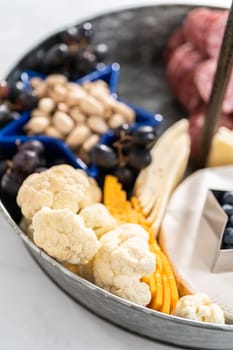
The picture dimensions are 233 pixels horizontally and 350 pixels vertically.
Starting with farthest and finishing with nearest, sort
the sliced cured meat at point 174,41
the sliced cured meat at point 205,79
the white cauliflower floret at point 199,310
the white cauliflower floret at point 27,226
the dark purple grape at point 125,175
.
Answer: the sliced cured meat at point 174,41 → the sliced cured meat at point 205,79 → the dark purple grape at point 125,175 → the white cauliflower floret at point 27,226 → the white cauliflower floret at point 199,310

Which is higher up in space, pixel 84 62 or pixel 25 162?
pixel 84 62

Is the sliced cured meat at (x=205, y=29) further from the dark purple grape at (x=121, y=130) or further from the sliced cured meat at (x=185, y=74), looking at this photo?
the dark purple grape at (x=121, y=130)

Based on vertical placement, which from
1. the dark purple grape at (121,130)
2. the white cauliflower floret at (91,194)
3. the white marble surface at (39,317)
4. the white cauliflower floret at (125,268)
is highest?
the dark purple grape at (121,130)

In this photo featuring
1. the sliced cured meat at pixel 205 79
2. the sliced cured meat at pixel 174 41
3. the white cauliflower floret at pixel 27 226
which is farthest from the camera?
the sliced cured meat at pixel 174 41

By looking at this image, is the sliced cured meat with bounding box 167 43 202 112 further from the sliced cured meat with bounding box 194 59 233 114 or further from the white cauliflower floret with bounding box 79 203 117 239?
the white cauliflower floret with bounding box 79 203 117 239

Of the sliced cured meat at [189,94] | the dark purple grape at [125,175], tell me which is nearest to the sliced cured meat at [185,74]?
the sliced cured meat at [189,94]

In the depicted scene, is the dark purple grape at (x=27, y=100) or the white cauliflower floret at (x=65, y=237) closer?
the white cauliflower floret at (x=65, y=237)

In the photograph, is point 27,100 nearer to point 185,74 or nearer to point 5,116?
point 5,116

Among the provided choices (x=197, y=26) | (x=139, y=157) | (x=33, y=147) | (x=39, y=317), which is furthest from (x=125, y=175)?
(x=197, y=26)
